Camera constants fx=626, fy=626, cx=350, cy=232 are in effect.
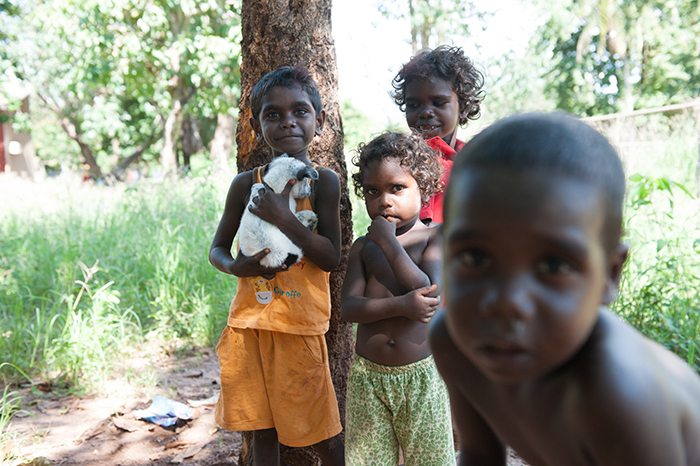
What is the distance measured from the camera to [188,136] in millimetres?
18188

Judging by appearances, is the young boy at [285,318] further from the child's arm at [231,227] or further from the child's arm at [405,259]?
the child's arm at [405,259]

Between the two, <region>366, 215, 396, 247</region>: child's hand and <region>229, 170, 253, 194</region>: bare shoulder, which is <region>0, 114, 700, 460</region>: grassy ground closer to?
<region>229, 170, 253, 194</region>: bare shoulder

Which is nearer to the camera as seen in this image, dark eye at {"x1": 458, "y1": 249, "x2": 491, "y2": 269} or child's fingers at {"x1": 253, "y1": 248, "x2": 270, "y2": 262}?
dark eye at {"x1": 458, "y1": 249, "x2": 491, "y2": 269}

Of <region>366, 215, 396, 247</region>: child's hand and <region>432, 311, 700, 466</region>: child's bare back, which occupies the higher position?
<region>366, 215, 396, 247</region>: child's hand

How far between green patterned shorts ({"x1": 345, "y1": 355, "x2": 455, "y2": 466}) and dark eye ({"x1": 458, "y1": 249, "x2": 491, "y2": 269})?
1.31 meters

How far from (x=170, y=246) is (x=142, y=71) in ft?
25.1

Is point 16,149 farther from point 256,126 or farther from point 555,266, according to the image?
point 555,266

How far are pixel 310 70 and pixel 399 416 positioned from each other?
1456 millimetres

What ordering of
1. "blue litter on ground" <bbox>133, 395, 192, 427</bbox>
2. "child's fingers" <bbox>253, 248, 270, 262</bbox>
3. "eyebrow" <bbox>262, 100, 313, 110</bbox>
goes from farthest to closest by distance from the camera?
"blue litter on ground" <bbox>133, 395, 192, 427</bbox> → "eyebrow" <bbox>262, 100, 313, 110</bbox> → "child's fingers" <bbox>253, 248, 270, 262</bbox>

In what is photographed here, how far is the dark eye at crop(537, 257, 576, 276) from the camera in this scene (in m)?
0.77

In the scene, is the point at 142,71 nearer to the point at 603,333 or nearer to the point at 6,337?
the point at 6,337

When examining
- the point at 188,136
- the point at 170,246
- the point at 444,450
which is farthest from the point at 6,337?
the point at 188,136

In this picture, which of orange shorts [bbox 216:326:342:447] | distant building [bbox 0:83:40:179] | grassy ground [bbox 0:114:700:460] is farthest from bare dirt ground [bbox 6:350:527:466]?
distant building [bbox 0:83:40:179]

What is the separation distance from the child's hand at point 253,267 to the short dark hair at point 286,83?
556 mm
